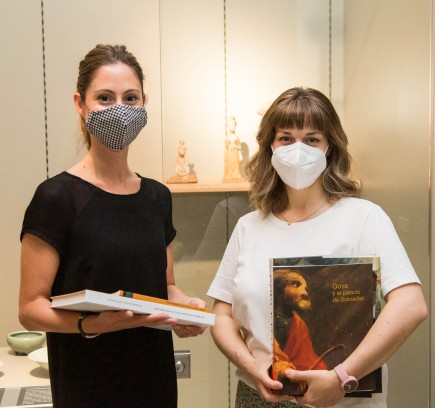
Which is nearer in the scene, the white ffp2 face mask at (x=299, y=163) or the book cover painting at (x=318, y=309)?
the book cover painting at (x=318, y=309)

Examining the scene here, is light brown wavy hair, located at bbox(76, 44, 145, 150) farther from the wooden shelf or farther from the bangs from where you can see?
the wooden shelf

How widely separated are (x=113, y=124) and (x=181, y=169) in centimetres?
110

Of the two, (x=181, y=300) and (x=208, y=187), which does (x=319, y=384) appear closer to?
(x=181, y=300)

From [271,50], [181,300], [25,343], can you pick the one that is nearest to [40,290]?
[181,300]

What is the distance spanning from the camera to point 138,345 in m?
1.60

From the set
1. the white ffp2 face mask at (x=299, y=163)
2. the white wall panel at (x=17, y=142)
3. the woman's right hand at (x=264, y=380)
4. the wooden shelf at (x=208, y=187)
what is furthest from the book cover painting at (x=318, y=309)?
the white wall panel at (x=17, y=142)

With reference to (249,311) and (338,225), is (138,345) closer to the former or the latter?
(249,311)

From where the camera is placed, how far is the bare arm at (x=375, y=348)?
1429mm

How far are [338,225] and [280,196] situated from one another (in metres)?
0.23

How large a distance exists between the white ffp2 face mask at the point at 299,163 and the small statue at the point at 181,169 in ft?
3.21

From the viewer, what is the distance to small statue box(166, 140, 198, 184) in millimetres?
2613

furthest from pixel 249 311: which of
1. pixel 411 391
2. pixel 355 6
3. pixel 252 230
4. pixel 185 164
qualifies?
pixel 355 6

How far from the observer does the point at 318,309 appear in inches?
57.4

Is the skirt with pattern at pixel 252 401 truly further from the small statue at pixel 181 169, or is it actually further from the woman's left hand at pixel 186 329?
the small statue at pixel 181 169
